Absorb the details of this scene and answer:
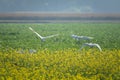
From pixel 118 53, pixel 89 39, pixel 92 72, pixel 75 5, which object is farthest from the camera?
pixel 75 5

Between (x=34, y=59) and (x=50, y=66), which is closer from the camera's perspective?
(x=50, y=66)

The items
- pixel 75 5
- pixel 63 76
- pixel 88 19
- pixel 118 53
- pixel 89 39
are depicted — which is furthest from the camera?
pixel 75 5

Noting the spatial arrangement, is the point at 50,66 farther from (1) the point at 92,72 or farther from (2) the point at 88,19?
(2) the point at 88,19

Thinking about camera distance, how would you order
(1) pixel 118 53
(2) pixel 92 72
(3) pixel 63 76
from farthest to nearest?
(1) pixel 118 53 < (2) pixel 92 72 < (3) pixel 63 76

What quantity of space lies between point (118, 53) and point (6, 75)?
5343mm

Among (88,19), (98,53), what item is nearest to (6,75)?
(98,53)

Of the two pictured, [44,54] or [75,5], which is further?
[75,5]

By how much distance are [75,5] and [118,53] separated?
6115cm

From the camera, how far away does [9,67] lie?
10602 millimetres

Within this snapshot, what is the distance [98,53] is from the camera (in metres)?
13.3

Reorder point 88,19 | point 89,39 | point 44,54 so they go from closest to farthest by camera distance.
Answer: point 44,54, point 89,39, point 88,19

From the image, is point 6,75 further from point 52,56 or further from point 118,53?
point 118,53

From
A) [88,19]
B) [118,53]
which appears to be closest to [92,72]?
[118,53]

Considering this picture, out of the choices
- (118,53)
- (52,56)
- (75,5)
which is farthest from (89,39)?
(75,5)
